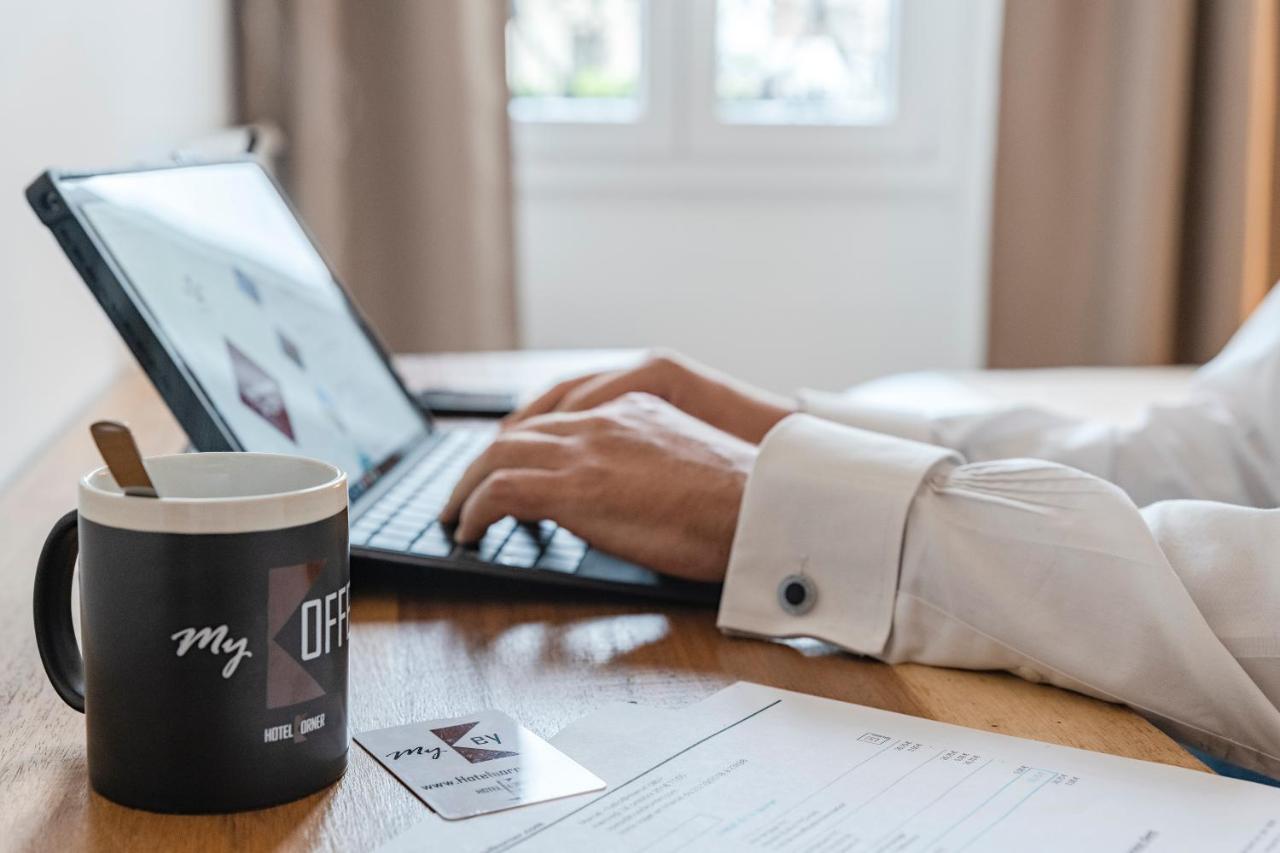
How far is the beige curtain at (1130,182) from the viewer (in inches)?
→ 90.6

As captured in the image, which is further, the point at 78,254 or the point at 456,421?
the point at 456,421

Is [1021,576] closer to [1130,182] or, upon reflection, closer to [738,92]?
[1130,182]

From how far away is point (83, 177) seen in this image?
26.8 inches

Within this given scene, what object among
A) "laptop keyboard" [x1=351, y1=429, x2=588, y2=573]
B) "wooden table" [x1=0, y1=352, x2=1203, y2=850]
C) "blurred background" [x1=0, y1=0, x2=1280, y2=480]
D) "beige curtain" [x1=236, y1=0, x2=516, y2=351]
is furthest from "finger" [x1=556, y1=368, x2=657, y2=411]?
"beige curtain" [x1=236, y1=0, x2=516, y2=351]

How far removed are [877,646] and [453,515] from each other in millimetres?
254

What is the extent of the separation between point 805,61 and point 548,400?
75.8 inches

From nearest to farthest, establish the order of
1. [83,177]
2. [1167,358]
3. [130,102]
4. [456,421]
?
1. [83,177]
2. [456,421]
3. [130,102]
4. [1167,358]

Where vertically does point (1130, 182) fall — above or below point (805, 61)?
below

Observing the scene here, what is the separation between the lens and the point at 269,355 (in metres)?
0.80

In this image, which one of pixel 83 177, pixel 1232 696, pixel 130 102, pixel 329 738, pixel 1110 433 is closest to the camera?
pixel 329 738

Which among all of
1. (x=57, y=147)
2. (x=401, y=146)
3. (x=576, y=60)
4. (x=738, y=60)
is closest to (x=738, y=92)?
(x=738, y=60)

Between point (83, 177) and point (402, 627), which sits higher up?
point (83, 177)

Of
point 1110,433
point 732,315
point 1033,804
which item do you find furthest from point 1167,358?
point 1033,804

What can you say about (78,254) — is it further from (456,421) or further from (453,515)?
(456,421)
